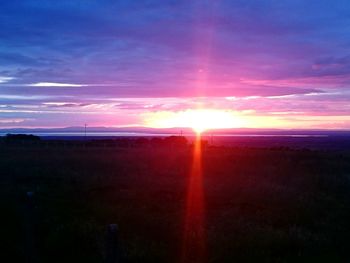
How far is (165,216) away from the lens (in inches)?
528

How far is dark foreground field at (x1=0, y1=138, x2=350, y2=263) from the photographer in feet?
33.0

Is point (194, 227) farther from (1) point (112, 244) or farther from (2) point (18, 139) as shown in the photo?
(2) point (18, 139)

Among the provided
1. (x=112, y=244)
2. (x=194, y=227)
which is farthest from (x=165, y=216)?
(x=112, y=244)

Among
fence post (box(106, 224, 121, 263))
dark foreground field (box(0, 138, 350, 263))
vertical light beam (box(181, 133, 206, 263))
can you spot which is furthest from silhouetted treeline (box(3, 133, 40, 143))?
fence post (box(106, 224, 121, 263))

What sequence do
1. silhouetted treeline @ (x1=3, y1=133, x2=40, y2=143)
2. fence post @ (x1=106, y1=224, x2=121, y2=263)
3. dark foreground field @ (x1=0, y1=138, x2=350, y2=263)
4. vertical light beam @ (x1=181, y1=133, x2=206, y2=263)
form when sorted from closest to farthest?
1. fence post @ (x1=106, y1=224, x2=121, y2=263)
2. vertical light beam @ (x1=181, y1=133, x2=206, y2=263)
3. dark foreground field @ (x1=0, y1=138, x2=350, y2=263)
4. silhouetted treeline @ (x1=3, y1=133, x2=40, y2=143)

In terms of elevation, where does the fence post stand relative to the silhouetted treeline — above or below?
below

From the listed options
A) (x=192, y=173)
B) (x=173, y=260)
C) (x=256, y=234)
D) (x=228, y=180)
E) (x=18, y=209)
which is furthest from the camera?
(x=192, y=173)

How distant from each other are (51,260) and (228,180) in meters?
13.5

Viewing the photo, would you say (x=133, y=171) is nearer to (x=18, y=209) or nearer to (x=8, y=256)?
(x=18, y=209)

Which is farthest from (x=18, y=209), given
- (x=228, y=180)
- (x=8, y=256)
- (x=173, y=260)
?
(x=228, y=180)

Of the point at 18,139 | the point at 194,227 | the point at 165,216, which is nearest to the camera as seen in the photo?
the point at 194,227

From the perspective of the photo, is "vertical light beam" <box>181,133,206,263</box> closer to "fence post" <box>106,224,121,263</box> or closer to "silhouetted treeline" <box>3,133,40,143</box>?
"fence post" <box>106,224,121,263</box>

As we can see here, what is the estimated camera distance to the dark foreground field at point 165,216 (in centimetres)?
1005

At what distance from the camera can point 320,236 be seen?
11.8 meters
